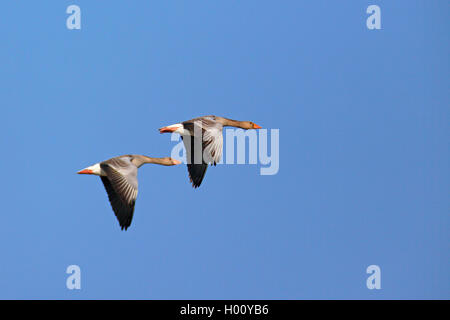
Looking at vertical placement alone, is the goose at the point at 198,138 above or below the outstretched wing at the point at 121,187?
above

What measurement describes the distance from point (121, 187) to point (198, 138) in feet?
11.0

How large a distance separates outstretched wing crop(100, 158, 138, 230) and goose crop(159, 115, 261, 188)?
2228mm

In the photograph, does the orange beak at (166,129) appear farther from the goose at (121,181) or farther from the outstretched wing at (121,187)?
the outstretched wing at (121,187)

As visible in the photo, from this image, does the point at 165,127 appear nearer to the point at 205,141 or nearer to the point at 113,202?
the point at 205,141

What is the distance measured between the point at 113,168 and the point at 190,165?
310 centimetres

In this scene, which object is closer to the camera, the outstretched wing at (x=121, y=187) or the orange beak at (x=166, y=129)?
the outstretched wing at (x=121, y=187)

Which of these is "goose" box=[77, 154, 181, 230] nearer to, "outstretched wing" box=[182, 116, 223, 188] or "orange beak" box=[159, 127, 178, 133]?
"orange beak" box=[159, 127, 178, 133]

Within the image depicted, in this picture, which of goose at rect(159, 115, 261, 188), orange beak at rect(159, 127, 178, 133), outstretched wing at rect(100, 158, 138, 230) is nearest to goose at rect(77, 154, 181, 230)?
outstretched wing at rect(100, 158, 138, 230)

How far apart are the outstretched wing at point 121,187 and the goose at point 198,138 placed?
87.7 inches

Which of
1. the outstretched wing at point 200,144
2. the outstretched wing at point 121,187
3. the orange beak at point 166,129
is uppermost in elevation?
the orange beak at point 166,129

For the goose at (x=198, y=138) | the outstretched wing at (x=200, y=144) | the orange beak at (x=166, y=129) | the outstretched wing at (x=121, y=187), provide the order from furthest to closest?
the orange beak at (x=166, y=129), the goose at (x=198, y=138), the outstretched wing at (x=200, y=144), the outstretched wing at (x=121, y=187)

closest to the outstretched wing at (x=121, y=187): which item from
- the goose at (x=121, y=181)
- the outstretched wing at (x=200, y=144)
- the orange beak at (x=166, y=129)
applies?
Result: the goose at (x=121, y=181)

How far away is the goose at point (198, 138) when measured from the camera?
2694 cm
